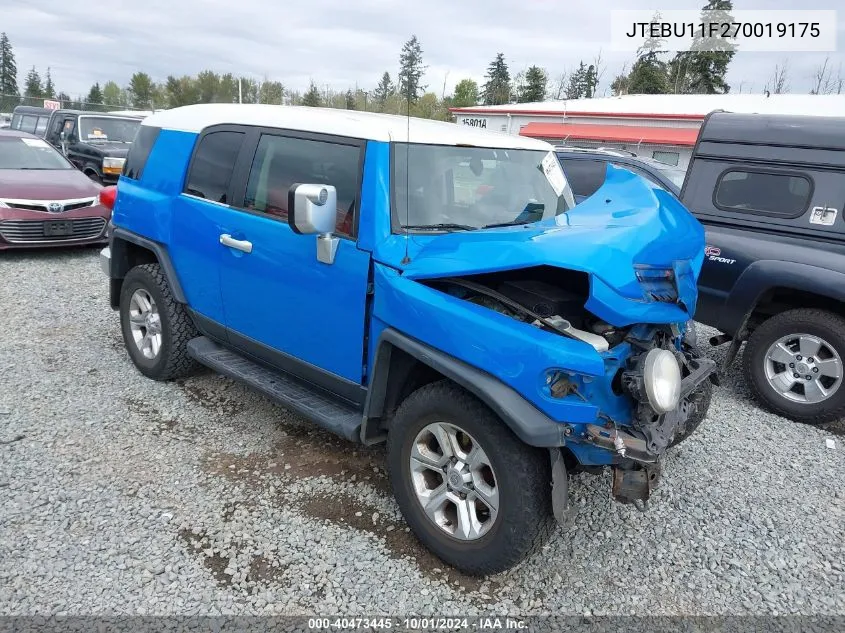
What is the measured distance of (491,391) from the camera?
2.43 metres

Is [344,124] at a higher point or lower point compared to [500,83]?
lower

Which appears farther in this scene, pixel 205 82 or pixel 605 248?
pixel 205 82

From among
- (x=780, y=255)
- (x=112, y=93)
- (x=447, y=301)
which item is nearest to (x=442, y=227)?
(x=447, y=301)

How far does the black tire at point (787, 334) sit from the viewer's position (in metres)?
4.43

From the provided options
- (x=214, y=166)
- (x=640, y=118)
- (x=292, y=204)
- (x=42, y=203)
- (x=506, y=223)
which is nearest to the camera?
(x=292, y=204)

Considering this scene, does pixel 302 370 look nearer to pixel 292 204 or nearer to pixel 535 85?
pixel 292 204

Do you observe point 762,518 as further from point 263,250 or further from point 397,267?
point 263,250

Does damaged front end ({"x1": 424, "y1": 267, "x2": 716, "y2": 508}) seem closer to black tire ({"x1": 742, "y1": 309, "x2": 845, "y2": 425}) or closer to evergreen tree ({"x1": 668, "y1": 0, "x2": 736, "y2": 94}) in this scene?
black tire ({"x1": 742, "y1": 309, "x2": 845, "y2": 425})

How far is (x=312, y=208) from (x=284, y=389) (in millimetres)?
1243

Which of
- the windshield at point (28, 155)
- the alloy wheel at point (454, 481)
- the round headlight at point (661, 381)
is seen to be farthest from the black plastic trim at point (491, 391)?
the windshield at point (28, 155)

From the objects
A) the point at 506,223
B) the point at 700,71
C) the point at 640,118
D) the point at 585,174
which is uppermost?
the point at 700,71

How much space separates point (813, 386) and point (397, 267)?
3659mm

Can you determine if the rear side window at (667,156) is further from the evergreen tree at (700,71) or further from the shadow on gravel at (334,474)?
the evergreen tree at (700,71)

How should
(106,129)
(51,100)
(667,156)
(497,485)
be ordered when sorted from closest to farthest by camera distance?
1. (497,485)
2. (106,129)
3. (667,156)
4. (51,100)
